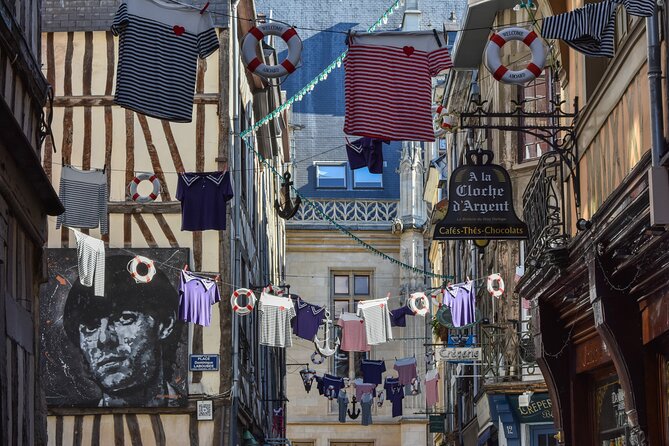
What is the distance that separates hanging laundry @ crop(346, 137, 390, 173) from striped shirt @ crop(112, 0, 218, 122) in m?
4.07

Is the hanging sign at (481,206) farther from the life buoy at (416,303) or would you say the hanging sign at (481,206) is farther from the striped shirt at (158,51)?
the life buoy at (416,303)

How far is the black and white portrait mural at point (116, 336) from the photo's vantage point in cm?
1845

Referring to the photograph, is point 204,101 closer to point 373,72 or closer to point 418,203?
point 373,72

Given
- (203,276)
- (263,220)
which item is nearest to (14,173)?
(203,276)

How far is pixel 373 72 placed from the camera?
11680 mm

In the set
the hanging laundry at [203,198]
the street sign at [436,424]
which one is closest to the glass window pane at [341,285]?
the street sign at [436,424]

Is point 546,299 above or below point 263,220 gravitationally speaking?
below

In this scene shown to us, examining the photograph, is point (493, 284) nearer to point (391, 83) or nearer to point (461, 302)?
point (461, 302)

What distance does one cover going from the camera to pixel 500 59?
1071 centimetres

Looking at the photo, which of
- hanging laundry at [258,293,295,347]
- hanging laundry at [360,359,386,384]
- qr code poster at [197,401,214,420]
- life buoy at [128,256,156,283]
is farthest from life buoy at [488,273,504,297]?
hanging laundry at [360,359,386,384]

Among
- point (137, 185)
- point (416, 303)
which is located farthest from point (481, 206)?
point (416, 303)

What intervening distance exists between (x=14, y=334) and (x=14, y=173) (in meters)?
1.06

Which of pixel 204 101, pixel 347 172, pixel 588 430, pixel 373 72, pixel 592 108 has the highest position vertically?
pixel 347 172

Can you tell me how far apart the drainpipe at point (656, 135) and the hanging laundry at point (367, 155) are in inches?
292
